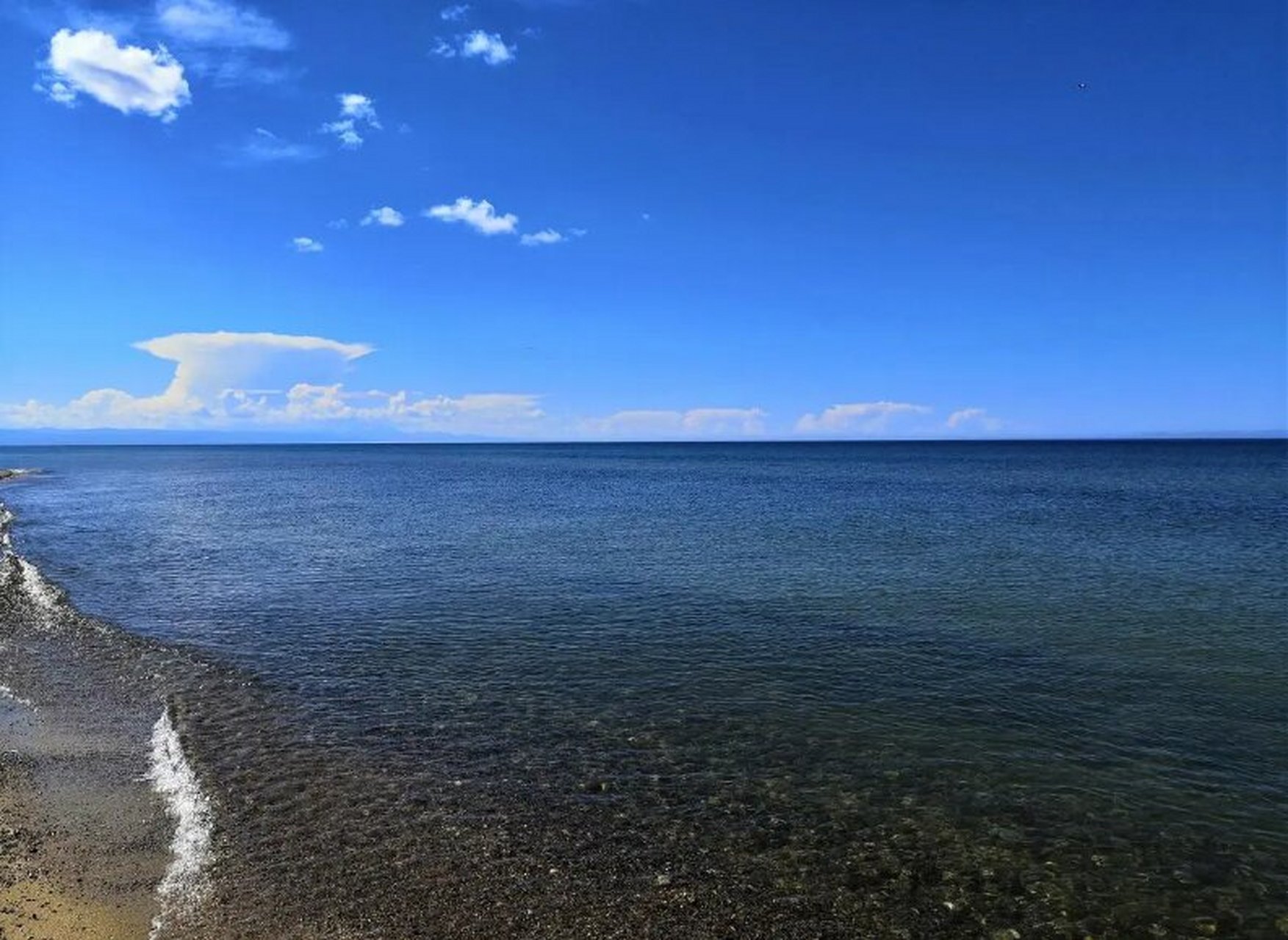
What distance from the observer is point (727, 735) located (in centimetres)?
1673

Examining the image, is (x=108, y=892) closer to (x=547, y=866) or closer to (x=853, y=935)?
(x=547, y=866)

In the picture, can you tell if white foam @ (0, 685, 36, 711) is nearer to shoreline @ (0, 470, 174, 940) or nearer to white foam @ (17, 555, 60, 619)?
shoreline @ (0, 470, 174, 940)

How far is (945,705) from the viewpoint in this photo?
18.6 m

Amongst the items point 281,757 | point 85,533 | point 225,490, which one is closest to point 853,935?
point 281,757

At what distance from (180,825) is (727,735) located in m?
9.78

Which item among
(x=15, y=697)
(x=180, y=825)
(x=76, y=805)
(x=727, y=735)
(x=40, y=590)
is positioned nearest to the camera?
(x=180, y=825)

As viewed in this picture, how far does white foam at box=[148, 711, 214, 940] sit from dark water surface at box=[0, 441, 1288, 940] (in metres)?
0.25

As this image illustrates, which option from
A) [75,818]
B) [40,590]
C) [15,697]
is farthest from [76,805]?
[40,590]

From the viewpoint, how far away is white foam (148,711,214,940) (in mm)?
10656

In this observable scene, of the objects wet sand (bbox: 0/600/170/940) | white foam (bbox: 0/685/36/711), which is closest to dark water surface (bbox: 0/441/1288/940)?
wet sand (bbox: 0/600/170/940)

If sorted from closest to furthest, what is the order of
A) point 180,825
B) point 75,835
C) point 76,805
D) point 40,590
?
point 75,835 < point 180,825 < point 76,805 < point 40,590

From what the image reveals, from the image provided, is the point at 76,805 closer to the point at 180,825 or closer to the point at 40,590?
the point at 180,825

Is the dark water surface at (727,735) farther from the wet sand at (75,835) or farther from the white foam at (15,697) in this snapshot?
the white foam at (15,697)

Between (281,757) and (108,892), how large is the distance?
15.5 ft
